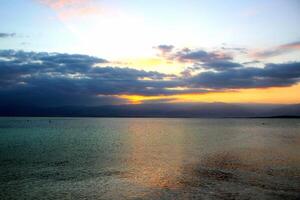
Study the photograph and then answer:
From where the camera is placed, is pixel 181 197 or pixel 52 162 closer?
pixel 181 197

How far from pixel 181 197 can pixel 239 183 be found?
8.74m

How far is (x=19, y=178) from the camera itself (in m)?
37.4

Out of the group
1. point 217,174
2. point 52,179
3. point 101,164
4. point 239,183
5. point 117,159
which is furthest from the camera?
point 117,159

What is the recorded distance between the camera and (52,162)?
167 ft

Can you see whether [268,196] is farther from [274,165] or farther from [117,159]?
[117,159]

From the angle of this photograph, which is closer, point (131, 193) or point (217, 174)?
point (131, 193)

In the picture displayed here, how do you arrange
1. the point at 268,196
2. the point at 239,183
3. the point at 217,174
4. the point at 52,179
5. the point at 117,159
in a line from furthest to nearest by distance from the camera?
the point at 117,159
the point at 217,174
the point at 52,179
the point at 239,183
the point at 268,196

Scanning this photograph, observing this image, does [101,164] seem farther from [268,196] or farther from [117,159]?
[268,196]

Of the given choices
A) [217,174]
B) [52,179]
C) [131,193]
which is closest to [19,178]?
[52,179]

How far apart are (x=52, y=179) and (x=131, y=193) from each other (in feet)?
37.6

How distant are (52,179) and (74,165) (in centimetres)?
1114

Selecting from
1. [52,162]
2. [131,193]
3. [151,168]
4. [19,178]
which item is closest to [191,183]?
[131,193]

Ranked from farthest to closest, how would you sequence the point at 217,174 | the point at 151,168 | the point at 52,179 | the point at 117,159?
the point at 117,159 < the point at 151,168 < the point at 217,174 < the point at 52,179

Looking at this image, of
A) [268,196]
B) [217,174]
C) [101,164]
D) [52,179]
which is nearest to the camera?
[268,196]
